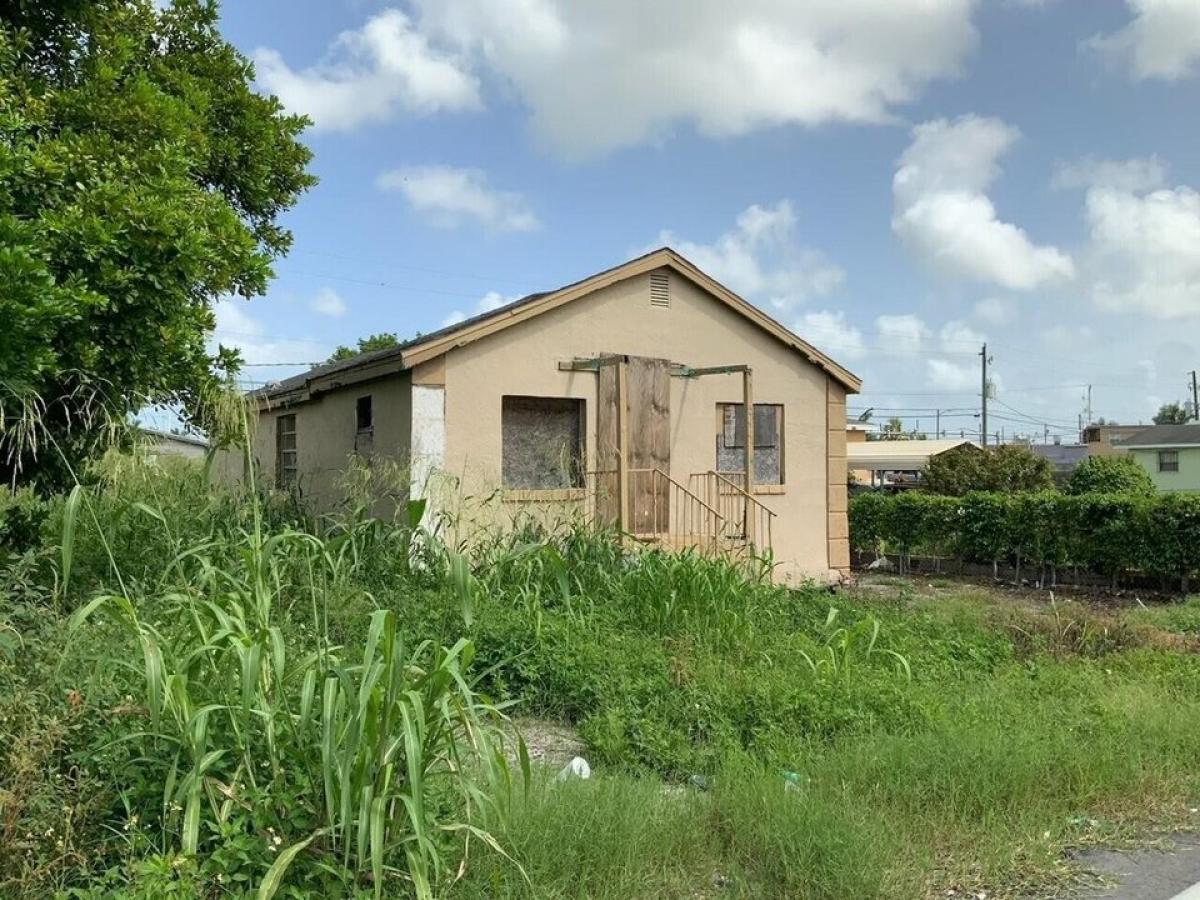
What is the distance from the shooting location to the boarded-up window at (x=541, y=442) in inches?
466

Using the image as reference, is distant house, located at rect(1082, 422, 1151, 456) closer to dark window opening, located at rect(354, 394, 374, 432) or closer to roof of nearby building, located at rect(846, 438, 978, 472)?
roof of nearby building, located at rect(846, 438, 978, 472)

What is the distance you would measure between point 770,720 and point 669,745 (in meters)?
0.67

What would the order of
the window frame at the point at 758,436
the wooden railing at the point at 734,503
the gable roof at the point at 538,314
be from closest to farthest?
the gable roof at the point at 538,314, the wooden railing at the point at 734,503, the window frame at the point at 758,436

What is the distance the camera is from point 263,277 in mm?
6488

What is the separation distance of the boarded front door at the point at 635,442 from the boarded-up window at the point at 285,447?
5.41 metres

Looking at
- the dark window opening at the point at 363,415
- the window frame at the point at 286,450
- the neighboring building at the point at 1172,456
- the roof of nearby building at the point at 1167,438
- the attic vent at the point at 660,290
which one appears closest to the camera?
the dark window opening at the point at 363,415

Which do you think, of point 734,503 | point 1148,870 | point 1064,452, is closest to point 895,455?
point 734,503

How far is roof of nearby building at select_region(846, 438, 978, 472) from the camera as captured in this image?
122 feet

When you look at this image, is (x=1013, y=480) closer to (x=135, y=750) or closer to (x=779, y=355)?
(x=779, y=355)

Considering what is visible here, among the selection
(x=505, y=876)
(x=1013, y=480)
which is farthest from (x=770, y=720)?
(x=1013, y=480)

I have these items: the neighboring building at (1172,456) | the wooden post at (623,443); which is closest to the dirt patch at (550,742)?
the wooden post at (623,443)

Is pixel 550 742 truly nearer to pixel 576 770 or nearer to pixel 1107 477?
pixel 576 770

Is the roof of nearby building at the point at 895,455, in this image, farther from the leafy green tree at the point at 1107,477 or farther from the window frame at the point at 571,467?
the window frame at the point at 571,467

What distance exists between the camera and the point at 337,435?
13125 millimetres
